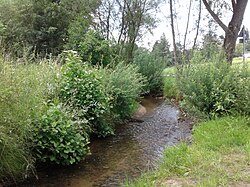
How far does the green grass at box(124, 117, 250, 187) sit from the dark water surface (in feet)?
1.47

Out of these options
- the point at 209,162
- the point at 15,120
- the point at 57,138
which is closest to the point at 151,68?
the point at 57,138

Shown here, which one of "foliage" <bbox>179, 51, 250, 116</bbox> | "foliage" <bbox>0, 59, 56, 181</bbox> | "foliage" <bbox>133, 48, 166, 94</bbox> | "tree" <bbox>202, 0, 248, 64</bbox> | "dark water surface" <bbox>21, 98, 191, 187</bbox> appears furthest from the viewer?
"foliage" <bbox>133, 48, 166, 94</bbox>

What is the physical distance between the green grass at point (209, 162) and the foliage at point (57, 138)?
103 centimetres

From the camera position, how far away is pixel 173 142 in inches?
207

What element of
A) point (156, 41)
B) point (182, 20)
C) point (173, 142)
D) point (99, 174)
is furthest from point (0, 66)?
point (156, 41)

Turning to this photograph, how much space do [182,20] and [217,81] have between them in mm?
6301

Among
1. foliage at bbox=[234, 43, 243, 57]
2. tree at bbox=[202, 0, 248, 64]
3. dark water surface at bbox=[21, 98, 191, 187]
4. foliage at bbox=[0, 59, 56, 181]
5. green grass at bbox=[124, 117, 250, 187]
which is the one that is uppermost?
tree at bbox=[202, 0, 248, 64]

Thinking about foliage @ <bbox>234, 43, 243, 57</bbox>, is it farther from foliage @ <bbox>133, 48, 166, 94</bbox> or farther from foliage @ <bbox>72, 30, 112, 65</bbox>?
foliage @ <bbox>72, 30, 112, 65</bbox>

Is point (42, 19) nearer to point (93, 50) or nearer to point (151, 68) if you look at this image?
point (93, 50)

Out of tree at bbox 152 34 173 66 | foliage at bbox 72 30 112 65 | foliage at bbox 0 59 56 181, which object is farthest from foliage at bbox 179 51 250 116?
tree at bbox 152 34 173 66

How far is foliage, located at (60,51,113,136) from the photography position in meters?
5.12

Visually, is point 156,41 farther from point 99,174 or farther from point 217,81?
point 99,174

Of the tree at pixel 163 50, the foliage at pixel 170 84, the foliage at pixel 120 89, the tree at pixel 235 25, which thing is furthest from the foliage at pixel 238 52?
the foliage at pixel 120 89

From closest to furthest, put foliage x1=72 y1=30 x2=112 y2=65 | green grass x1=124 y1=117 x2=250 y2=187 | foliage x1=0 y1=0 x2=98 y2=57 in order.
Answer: green grass x1=124 y1=117 x2=250 y2=187 < foliage x1=72 y1=30 x2=112 y2=65 < foliage x1=0 y1=0 x2=98 y2=57
